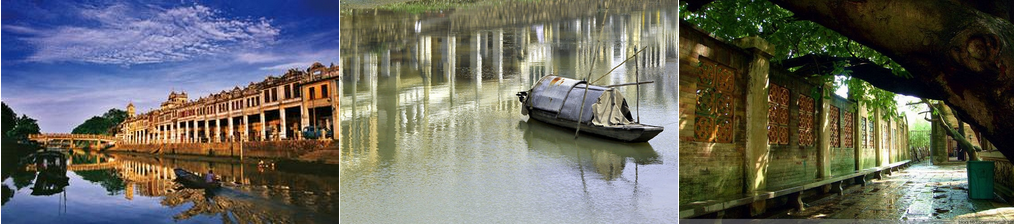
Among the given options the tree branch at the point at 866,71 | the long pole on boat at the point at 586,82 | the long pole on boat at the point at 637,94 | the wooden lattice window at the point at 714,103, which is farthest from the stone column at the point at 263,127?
the tree branch at the point at 866,71

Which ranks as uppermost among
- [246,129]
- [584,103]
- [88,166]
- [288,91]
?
[288,91]

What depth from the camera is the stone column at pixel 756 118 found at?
5.95 metres

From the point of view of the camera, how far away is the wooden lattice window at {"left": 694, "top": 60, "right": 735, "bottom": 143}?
514cm

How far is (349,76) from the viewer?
195 inches

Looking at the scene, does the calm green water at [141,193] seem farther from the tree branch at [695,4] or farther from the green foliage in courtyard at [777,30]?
the green foliage in courtyard at [777,30]

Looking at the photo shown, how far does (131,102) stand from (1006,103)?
5.97 m

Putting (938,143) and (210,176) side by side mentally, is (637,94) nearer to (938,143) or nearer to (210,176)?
(210,176)

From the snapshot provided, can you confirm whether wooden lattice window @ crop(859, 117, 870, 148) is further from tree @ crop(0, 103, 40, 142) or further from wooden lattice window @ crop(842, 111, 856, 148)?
tree @ crop(0, 103, 40, 142)

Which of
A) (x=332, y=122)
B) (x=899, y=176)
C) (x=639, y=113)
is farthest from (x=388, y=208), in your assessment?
(x=899, y=176)

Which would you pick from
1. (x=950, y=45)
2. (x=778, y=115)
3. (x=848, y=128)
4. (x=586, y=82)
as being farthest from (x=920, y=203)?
(x=586, y=82)

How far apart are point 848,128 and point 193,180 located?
9.27 m

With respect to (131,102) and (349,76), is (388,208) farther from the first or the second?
(131,102)

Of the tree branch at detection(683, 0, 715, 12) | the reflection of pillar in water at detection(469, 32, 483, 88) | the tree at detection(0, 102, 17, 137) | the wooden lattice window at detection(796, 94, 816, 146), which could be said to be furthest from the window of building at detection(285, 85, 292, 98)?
the wooden lattice window at detection(796, 94, 816, 146)

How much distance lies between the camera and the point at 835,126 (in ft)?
31.0
